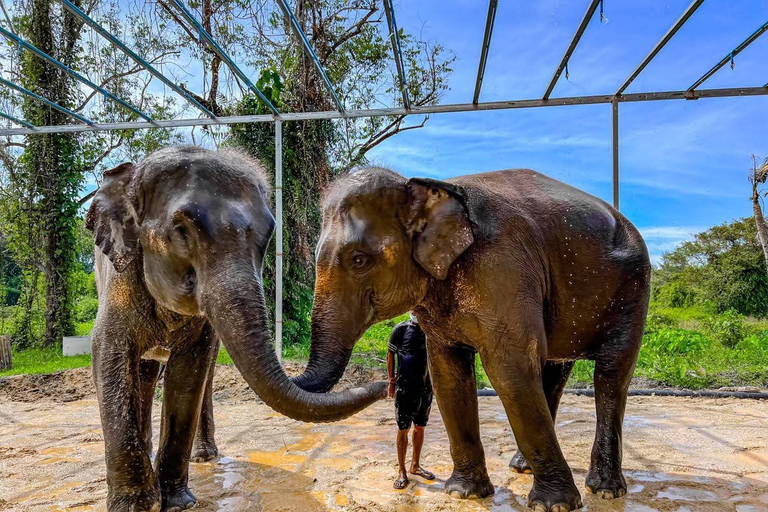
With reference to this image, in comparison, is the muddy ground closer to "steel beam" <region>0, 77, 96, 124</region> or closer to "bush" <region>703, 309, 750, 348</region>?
"steel beam" <region>0, 77, 96, 124</region>

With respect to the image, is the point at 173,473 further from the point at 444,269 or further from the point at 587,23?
the point at 587,23

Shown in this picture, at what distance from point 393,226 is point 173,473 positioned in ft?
6.50

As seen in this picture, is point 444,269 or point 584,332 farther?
point 584,332

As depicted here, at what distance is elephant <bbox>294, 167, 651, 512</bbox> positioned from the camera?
318 centimetres

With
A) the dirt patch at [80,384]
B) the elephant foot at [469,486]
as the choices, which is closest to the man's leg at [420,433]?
the elephant foot at [469,486]

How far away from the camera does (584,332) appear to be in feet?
12.5

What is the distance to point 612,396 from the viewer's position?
379 cm

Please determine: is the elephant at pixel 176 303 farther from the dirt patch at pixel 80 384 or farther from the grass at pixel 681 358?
the grass at pixel 681 358

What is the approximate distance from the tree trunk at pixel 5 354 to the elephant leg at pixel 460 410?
1021cm

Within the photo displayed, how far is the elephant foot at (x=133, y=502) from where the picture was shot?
3.06 m

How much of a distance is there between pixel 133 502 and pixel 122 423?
413mm

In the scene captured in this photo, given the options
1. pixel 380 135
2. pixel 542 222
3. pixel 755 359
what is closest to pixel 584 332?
pixel 542 222

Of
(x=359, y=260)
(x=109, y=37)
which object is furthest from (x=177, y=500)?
(x=109, y=37)

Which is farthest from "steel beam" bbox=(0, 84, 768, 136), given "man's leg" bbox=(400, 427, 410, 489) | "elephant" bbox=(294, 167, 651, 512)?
"man's leg" bbox=(400, 427, 410, 489)
